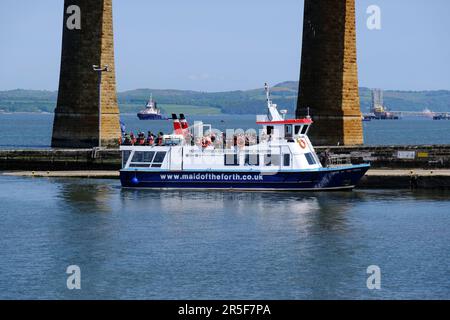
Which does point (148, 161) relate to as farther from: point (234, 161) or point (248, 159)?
point (248, 159)

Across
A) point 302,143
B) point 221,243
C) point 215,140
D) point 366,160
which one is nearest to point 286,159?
point 302,143

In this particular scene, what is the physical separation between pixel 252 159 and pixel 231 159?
1097 mm

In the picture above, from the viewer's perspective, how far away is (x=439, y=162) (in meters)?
60.7

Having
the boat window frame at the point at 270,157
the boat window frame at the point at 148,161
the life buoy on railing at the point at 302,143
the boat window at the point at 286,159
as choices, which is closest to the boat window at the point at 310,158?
the life buoy on railing at the point at 302,143

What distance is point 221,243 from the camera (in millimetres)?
42406

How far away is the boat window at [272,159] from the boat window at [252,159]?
483 millimetres

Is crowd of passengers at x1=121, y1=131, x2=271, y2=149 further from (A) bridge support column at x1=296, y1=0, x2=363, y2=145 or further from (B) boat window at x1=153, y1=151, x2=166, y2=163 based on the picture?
(A) bridge support column at x1=296, y1=0, x2=363, y2=145

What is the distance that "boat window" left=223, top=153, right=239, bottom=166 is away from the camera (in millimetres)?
56588

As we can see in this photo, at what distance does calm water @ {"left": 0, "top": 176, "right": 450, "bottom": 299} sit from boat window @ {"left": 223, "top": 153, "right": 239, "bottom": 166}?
1.54m

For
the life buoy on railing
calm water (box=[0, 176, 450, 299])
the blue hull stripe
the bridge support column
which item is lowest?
calm water (box=[0, 176, 450, 299])

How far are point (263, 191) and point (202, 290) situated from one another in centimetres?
2244

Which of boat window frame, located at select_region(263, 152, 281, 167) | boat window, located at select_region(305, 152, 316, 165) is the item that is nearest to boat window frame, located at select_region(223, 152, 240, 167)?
boat window frame, located at select_region(263, 152, 281, 167)
